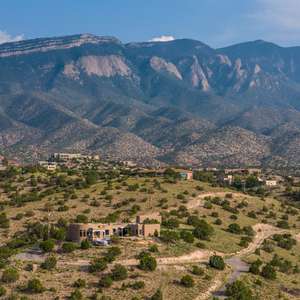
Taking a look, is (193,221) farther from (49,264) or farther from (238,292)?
(238,292)

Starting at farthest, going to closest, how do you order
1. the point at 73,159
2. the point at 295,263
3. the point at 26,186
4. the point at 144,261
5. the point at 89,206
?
the point at 73,159, the point at 26,186, the point at 89,206, the point at 295,263, the point at 144,261

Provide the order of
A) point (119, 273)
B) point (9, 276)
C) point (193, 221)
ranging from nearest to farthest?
point (9, 276)
point (119, 273)
point (193, 221)

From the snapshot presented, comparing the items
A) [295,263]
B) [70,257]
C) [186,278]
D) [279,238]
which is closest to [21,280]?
[70,257]

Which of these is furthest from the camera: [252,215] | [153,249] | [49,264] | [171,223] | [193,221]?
[252,215]

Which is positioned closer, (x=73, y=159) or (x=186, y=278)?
(x=186, y=278)

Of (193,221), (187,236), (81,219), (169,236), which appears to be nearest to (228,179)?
(193,221)

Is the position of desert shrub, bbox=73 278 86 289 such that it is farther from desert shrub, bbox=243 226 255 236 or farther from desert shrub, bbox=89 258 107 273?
desert shrub, bbox=243 226 255 236

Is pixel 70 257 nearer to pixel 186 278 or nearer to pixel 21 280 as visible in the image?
pixel 21 280
